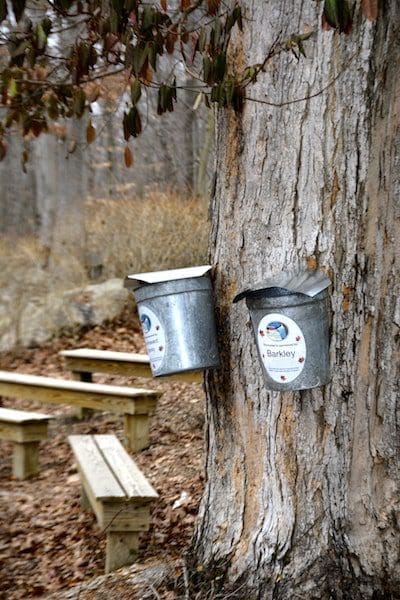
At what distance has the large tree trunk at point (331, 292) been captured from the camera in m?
2.86

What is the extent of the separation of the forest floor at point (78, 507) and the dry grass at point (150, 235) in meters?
3.12

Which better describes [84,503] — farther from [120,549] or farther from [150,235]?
[150,235]

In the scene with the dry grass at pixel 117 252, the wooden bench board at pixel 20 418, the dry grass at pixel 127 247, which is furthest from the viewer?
the dry grass at pixel 127 247

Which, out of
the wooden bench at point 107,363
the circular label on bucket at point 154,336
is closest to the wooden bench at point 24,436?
the wooden bench at point 107,363

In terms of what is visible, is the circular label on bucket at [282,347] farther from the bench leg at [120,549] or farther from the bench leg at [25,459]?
the bench leg at [25,459]

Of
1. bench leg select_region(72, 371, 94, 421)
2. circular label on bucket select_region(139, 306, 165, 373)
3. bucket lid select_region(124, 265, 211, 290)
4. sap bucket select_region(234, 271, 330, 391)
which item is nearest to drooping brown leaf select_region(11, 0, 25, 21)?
bucket lid select_region(124, 265, 211, 290)

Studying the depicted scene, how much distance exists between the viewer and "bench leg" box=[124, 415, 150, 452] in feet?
19.8

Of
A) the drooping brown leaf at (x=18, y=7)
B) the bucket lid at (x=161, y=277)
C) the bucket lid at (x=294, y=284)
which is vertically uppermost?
the drooping brown leaf at (x=18, y=7)

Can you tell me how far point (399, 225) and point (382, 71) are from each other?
0.56 metres

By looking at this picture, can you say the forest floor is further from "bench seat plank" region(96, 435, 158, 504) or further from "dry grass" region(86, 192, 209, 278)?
"dry grass" region(86, 192, 209, 278)

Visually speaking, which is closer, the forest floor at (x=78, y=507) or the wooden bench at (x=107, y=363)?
the forest floor at (x=78, y=507)

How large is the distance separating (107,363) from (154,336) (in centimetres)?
424

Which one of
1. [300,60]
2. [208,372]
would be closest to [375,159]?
[300,60]

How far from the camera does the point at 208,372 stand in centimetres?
328
